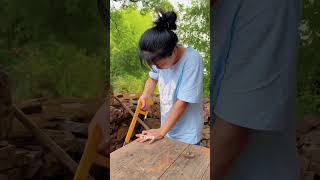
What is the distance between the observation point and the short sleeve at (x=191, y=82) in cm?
241

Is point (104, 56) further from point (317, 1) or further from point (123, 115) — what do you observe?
point (123, 115)

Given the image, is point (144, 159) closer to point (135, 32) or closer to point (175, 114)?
point (175, 114)

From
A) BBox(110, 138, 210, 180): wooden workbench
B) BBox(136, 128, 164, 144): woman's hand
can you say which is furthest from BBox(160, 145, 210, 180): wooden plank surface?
BBox(136, 128, 164, 144): woman's hand

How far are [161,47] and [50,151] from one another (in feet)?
6.50

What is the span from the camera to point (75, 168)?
85 cm

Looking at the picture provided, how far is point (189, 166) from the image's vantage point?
1.63 metres

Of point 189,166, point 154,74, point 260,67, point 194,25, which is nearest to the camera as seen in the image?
point 260,67

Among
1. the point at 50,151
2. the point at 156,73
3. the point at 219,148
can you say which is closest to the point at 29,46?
the point at 50,151

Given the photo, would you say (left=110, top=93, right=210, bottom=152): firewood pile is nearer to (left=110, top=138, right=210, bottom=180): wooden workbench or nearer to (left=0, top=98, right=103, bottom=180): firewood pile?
(left=110, top=138, right=210, bottom=180): wooden workbench

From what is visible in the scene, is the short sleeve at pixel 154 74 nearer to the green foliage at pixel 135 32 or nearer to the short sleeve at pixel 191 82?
the short sleeve at pixel 191 82

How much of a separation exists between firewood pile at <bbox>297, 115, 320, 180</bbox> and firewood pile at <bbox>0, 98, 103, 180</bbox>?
1.42ft

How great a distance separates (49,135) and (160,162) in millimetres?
846

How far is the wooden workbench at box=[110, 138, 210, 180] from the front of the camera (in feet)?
4.99

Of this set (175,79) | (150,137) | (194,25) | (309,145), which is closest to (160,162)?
(150,137)
